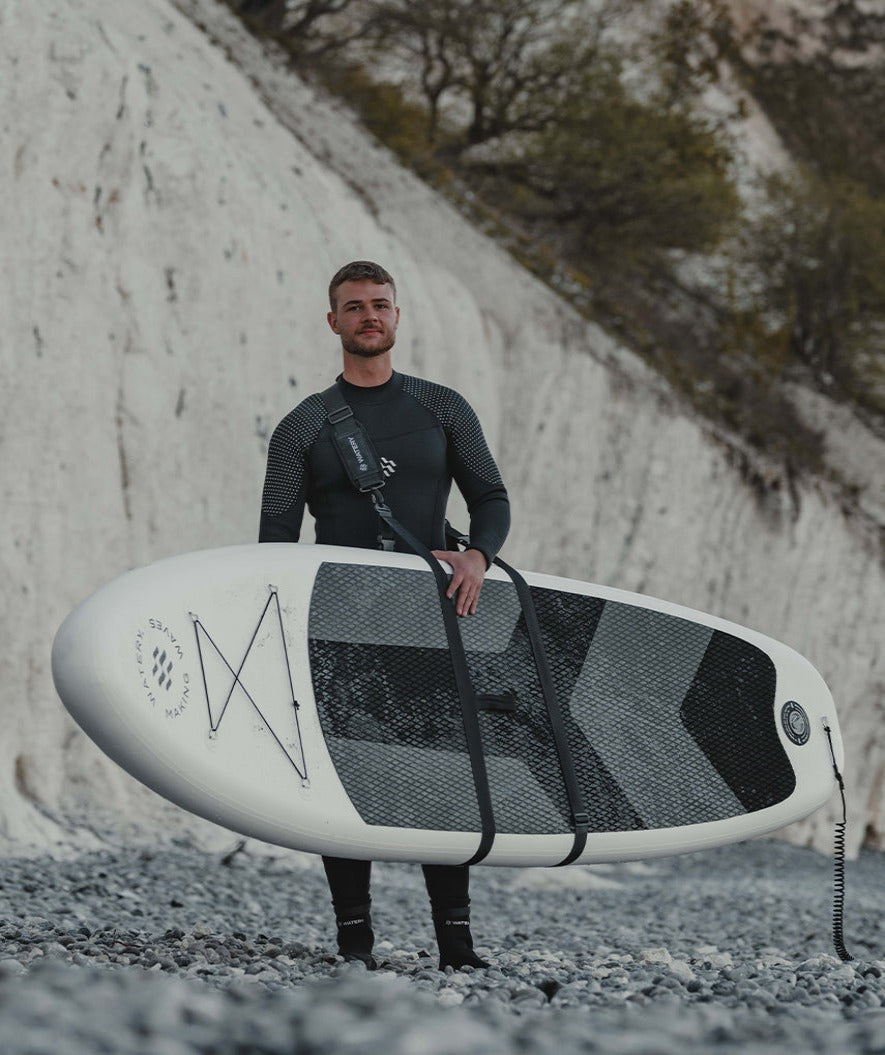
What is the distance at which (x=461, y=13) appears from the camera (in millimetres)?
16797

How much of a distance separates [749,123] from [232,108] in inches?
927

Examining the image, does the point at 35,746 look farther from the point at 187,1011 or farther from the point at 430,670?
the point at 187,1011

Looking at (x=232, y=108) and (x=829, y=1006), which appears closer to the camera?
(x=829, y=1006)

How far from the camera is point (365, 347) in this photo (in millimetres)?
3715

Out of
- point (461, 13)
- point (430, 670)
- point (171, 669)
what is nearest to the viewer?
point (171, 669)

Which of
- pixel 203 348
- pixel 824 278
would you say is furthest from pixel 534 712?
pixel 824 278

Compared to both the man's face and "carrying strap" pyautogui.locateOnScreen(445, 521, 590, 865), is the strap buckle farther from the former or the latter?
"carrying strap" pyautogui.locateOnScreen(445, 521, 590, 865)

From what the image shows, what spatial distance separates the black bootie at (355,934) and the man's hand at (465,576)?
939 mm

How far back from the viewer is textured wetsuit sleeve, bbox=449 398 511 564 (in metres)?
3.84

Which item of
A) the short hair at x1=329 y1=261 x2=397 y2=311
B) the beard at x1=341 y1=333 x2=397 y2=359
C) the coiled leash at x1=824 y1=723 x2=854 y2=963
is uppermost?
the short hair at x1=329 y1=261 x2=397 y2=311

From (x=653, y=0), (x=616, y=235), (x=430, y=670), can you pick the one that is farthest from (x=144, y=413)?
(x=653, y=0)

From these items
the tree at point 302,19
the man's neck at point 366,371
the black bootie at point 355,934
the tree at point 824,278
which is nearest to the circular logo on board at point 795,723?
the black bootie at point 355,934

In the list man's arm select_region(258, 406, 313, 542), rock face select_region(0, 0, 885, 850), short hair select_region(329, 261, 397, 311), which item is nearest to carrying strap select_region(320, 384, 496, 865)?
man's arm select_region(258, 406, 313, 542)

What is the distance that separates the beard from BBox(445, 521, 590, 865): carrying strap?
61cm
